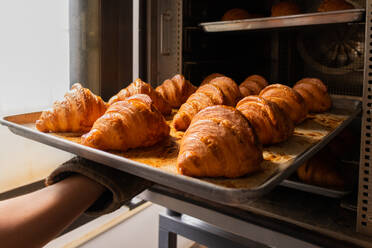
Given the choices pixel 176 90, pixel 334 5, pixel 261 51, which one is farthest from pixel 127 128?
pixel 261 51

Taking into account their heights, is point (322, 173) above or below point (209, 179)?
below

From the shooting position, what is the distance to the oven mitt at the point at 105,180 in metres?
0.94

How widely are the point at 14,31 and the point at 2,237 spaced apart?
1.03 meters

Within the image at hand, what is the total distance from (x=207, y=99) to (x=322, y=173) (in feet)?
1.81

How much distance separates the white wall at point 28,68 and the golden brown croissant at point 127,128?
81 centimetres

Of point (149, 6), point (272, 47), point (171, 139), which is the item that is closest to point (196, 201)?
point (171, 139)

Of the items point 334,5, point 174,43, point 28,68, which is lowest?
point 28,68

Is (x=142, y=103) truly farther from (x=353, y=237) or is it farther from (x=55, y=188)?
(x=353, y=237)

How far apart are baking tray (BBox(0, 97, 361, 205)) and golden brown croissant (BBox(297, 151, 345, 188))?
6.9 inches

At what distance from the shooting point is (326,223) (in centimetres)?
102

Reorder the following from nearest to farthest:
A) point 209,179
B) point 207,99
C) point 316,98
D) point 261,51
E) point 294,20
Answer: point 209,179 < point 207,99 < point 294,20 < point 316,98 < point 261,51

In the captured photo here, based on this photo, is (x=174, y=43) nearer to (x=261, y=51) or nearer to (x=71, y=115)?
(x=71, y=115)

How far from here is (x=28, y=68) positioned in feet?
5.15

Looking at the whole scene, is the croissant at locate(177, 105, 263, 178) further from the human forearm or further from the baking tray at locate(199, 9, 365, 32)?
the baking tray at locate(199, 9, 365, 32)
